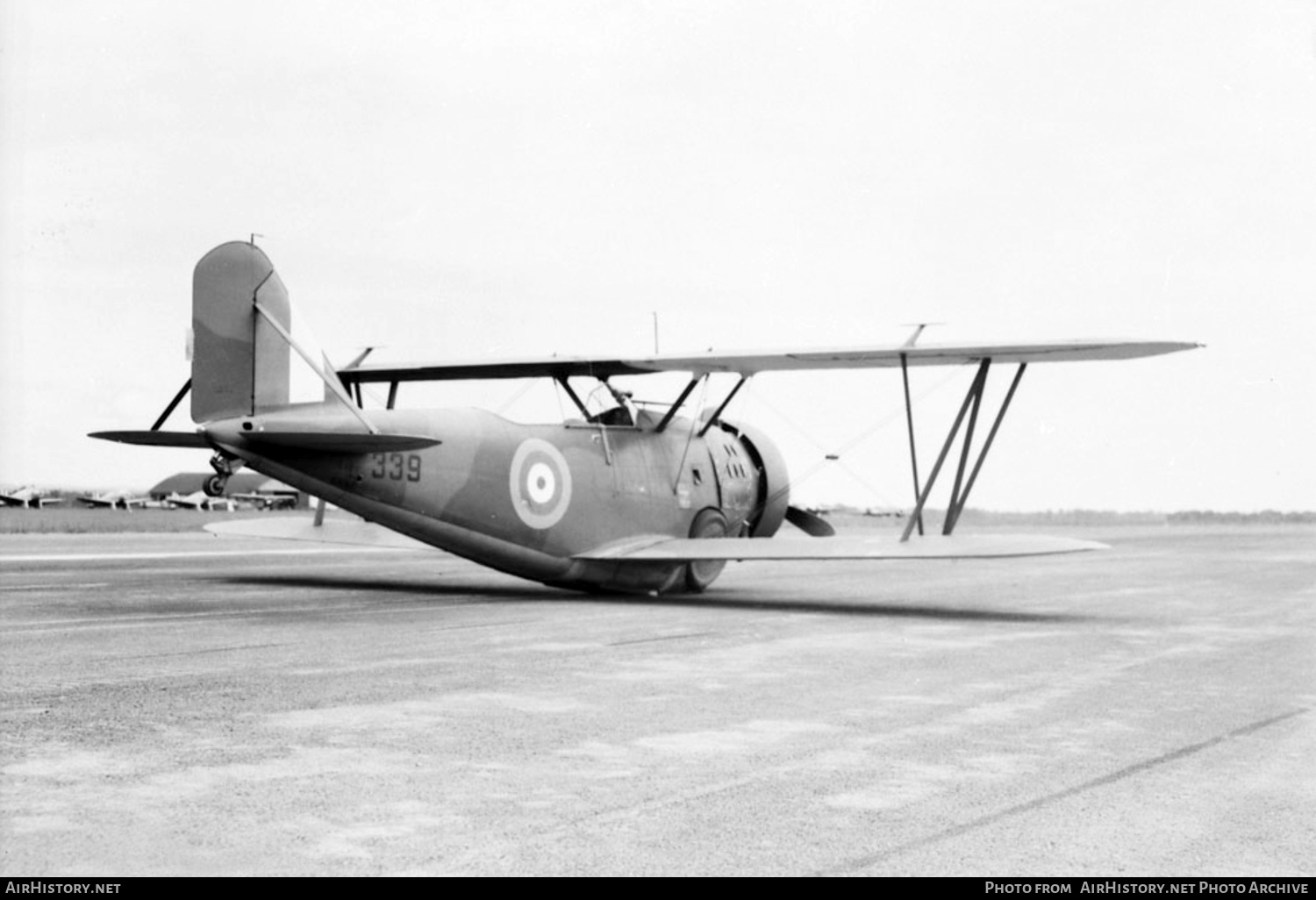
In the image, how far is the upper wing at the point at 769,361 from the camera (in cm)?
1689

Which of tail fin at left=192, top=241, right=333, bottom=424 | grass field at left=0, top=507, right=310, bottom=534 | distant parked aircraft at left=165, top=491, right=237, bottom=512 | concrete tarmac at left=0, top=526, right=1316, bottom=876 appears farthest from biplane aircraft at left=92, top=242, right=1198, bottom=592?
distant parked aircraft at left=165, top=491, right=237, bottom=512

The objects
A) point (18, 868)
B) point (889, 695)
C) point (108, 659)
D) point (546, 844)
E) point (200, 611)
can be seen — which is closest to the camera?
point (18, 868)

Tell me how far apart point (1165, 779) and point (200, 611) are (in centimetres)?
1155

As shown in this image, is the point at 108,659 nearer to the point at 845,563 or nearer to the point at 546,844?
the point at 546,844

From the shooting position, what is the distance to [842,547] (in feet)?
58.4

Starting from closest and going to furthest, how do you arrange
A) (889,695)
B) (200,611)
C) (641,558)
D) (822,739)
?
1. (822,739)
2. (889,695)
3. (200,611)
4. (641,558)

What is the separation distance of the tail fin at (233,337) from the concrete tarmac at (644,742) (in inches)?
96.1

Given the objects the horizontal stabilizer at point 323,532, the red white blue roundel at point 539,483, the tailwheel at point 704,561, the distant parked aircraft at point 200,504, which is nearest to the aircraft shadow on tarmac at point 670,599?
the tailwheel at point 704,561

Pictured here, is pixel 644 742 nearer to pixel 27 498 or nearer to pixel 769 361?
pixel 769 361

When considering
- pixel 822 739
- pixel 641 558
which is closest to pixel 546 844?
pixel 822 739

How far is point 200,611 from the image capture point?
15.2 meters

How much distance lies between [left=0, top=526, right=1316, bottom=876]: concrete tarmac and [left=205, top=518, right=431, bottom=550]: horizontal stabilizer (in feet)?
14.6

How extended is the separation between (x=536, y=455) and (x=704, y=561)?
3.25 meters

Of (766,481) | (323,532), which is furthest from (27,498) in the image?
(766,481)
